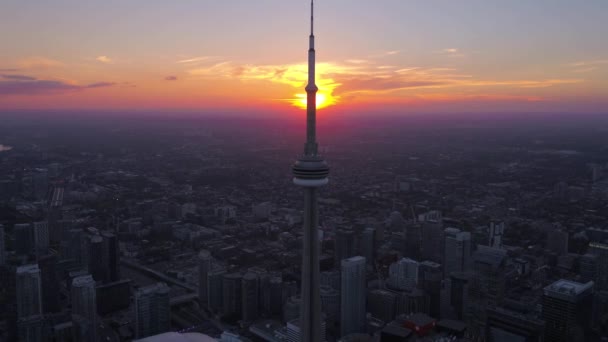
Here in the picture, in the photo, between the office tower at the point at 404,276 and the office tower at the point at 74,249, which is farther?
the office tower at the point at 74,249

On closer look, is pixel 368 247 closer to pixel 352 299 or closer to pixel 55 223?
pixel 352 299

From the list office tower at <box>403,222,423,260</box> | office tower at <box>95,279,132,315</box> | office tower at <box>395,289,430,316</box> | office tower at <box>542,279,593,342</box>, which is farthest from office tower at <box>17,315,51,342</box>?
office tower at <box>403,222,423,260</box>

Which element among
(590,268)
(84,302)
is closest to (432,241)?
(590,268)

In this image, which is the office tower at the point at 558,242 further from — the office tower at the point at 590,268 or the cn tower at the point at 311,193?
the cn tower at the point at 311,193

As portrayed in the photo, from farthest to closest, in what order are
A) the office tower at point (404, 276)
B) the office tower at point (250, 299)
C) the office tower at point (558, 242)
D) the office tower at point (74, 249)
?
the office tower at point (558, 242) → the office tower at point (74, 249) → the office tower at point (404, 276) → the office tower at point (250, 299)

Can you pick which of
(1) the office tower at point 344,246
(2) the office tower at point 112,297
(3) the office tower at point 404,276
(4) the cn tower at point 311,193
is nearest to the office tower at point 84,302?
(2) the office tower at point 112,297

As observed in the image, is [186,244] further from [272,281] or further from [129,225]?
[272,281]

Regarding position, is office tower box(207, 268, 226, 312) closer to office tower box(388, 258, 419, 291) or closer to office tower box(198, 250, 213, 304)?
office tower box(198, 250, 213, 304)
